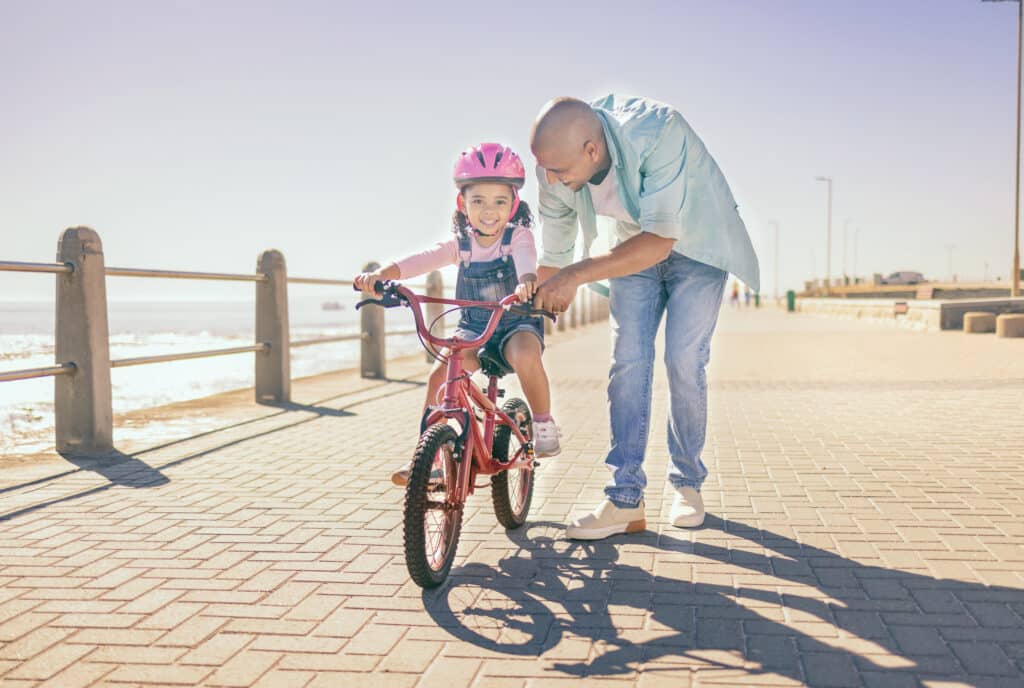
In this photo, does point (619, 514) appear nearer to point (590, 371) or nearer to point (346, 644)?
point (346, 644)

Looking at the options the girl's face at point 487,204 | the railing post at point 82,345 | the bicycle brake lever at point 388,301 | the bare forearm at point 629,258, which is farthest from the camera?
the railing post at point 82,345

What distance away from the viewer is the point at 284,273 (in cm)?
951

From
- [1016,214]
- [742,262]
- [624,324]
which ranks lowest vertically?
[624,324]

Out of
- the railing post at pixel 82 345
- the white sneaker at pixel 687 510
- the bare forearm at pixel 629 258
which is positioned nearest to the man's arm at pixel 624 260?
the bare forearm at pixel 629 258

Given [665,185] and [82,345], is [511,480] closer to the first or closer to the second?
[665,185]

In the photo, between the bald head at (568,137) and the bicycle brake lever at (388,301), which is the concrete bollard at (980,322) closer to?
the bald head at (568,137)

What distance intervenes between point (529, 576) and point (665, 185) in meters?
1.57

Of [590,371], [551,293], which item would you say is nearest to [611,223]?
[551,293]

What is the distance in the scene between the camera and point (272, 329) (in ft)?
30.7

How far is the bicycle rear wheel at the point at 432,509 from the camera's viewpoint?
11.0ft

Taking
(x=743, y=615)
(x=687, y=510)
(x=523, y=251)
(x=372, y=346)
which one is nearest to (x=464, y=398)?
(x=523, y=251)

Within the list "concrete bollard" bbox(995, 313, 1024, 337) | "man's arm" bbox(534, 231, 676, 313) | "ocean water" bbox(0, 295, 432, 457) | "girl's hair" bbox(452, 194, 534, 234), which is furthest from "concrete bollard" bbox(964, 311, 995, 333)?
"man's arm" bbox(534, 231, 676, 313)

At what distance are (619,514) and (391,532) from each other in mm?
1010

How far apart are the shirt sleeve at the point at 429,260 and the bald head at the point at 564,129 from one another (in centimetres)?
72
